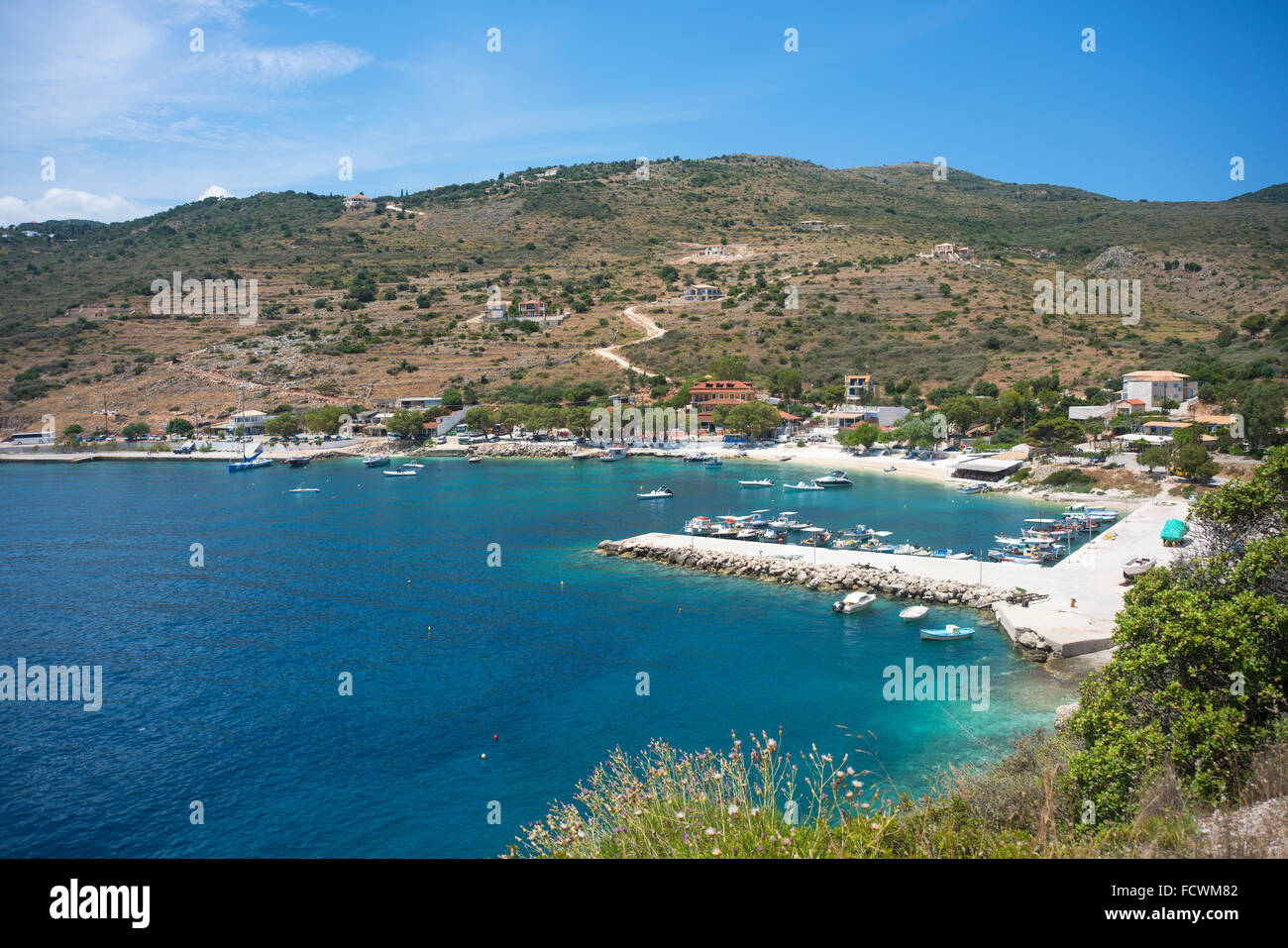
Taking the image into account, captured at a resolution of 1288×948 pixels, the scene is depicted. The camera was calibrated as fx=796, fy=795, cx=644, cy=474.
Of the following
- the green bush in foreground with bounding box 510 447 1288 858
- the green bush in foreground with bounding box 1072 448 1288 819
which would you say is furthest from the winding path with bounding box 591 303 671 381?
the green bush in foreground with bounding box 1072 448 1288 819

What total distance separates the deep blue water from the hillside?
4477cm

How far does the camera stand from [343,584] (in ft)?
105

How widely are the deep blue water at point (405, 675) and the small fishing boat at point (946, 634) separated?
1.28 feet

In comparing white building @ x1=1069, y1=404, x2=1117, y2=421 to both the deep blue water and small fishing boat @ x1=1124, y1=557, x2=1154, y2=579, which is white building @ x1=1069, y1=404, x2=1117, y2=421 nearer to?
the deep blue water

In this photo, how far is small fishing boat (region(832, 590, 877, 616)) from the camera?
26.7 metres

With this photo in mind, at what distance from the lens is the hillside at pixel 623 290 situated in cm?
8306

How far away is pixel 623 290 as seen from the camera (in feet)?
355

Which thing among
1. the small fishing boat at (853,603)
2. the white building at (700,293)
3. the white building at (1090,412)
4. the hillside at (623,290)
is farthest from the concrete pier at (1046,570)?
the white building at (700,293)

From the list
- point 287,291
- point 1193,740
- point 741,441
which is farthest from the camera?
point 287,291

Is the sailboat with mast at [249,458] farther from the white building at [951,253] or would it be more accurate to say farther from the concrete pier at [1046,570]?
the white building at [951,253]
